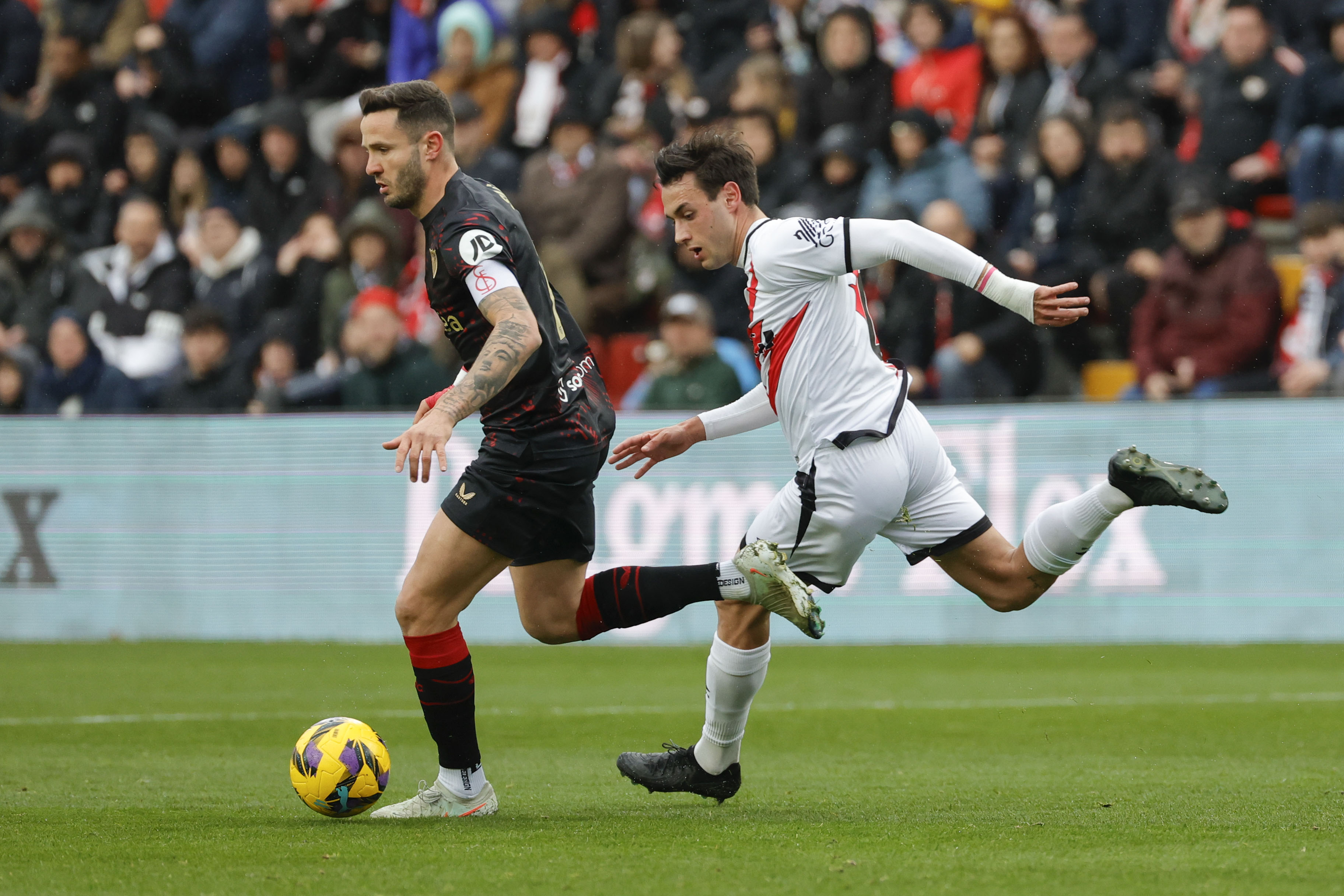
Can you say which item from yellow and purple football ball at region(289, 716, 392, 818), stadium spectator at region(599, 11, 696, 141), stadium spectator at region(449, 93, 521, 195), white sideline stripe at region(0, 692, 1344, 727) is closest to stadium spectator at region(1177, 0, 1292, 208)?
stadium spectator at region(599, 11, 696, 141)

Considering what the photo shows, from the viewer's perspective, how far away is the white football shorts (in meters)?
5.62

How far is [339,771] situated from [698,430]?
1835 mm

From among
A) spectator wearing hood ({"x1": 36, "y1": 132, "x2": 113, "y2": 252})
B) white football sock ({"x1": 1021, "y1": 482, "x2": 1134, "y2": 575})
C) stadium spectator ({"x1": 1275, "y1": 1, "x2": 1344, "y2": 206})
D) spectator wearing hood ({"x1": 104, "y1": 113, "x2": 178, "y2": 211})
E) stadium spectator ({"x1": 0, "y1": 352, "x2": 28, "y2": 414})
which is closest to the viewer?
white football sock ({"x1": 1021, "y1": 482, "x2": 1134, "y2": 575})

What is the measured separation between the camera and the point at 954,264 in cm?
534

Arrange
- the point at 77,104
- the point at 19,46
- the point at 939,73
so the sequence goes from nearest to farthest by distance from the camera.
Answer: the point at 939,73 < the point at 77,104 < the point at 19,46

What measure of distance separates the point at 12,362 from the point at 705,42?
7310mm

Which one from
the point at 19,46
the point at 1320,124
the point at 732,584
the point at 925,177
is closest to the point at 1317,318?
the point at 1320,124

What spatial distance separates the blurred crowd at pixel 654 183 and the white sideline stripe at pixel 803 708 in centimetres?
370

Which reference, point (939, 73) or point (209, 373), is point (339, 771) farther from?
point (939, 73)

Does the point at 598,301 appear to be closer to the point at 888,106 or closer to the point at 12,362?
the point at 888,106

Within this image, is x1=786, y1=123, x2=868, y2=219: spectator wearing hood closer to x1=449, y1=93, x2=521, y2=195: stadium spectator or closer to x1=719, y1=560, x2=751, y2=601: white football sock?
x1=449, y1=93, x2=521, y2=195: stadium spectator

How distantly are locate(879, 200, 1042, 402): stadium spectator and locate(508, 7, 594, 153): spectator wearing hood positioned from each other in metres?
4.41

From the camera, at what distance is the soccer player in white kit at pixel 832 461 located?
18.1 feet

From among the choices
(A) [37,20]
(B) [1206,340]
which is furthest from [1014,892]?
(A) [37,20]
